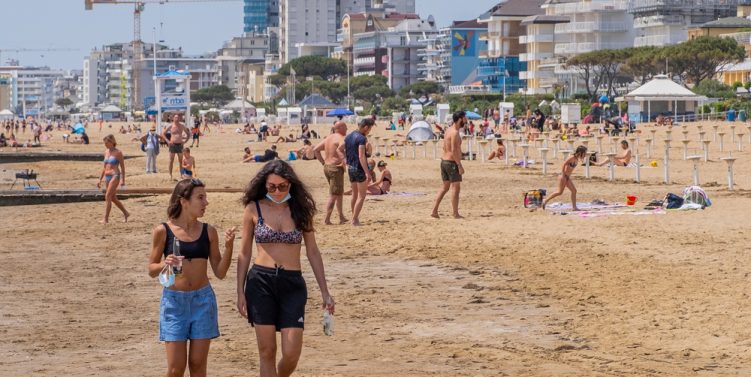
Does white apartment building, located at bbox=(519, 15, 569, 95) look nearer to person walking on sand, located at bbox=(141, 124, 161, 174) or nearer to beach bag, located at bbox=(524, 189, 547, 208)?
person walking on sand, located at bbox=(141, 124, 161, 174)

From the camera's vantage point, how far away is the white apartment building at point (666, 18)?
94938mm

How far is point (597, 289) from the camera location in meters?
11.9

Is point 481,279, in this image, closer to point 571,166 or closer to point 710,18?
point 571,166

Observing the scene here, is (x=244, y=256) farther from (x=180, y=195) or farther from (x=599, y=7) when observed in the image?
(x=599, y=7)

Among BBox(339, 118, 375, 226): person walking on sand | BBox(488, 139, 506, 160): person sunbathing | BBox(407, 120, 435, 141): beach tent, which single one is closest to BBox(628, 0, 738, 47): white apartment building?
BBox(407, 120, 435, 141): beach tent

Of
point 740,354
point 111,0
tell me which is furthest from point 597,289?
point 111,0

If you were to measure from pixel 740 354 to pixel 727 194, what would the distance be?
1196 centimetres

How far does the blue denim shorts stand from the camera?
725cm

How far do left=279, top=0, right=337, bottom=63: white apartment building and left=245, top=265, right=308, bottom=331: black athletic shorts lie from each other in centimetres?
18417

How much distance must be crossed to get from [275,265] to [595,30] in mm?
96117

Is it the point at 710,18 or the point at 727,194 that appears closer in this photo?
the point at 727,194

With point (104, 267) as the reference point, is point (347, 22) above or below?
above

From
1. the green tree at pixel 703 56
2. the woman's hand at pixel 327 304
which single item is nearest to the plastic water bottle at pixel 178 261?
the woman's hand at pixel 327 304

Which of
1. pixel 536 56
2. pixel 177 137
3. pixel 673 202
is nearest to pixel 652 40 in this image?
pixel 536 56
